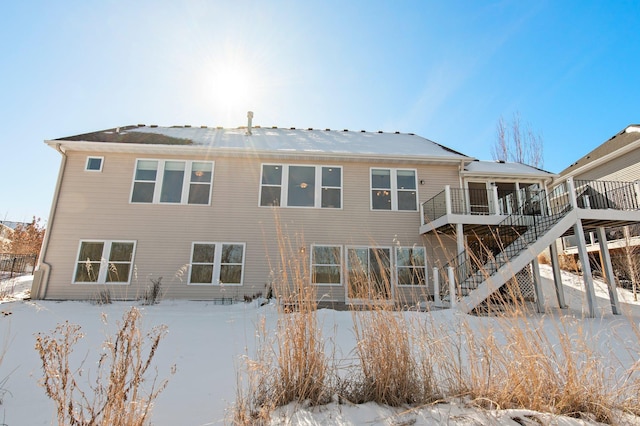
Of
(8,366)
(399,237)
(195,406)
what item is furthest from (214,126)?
(195,406)

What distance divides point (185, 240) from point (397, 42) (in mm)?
8852

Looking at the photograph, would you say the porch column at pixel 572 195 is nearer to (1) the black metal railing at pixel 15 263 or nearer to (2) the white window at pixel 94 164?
(2) the white window at pixel 94 164

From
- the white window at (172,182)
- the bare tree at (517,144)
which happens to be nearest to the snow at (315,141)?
the white window at (172,182)

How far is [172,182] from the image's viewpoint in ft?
32.9

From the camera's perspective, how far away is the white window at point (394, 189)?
10.3 metres

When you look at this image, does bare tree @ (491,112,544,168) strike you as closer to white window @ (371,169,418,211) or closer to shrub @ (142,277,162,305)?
white window @ (371,169,418,211)

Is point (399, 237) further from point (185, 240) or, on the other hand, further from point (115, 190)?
point (115, 190)

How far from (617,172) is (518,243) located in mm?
10273

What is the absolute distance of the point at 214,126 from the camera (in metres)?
12.9

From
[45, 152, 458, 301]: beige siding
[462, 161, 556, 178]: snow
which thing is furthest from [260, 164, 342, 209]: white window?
[462, 161, 556, 178]: snow

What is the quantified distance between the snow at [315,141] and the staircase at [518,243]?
279 centimetres

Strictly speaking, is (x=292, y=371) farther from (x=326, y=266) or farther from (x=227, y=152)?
(x=227, y=152)

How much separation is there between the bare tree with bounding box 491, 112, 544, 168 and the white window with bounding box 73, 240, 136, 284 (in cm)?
2726

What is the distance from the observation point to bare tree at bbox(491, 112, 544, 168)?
24359 mm
